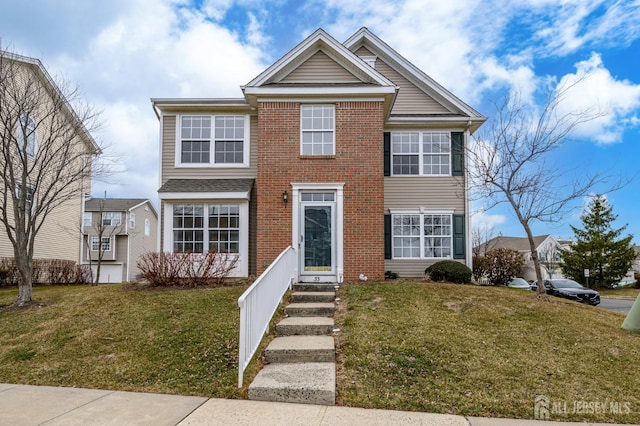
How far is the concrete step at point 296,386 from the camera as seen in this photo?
5211 mm

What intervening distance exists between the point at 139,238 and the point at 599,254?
112 ft

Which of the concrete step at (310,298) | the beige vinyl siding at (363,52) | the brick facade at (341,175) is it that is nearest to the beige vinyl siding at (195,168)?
the brick facade at (341,175)

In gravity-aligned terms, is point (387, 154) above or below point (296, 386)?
above

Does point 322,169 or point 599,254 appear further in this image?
point 599,254

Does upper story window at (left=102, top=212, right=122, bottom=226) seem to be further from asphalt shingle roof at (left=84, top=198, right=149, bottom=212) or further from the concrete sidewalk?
the concrete sidewalk

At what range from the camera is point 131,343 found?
7.15 meters

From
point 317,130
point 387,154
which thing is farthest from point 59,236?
point 387,154

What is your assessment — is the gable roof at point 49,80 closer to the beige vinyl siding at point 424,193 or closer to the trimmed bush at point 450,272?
the beige vinyl siding at point 424,193

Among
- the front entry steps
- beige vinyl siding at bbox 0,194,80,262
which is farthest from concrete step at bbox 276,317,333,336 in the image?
beige vinyl siding at bbox 0,194,80,262

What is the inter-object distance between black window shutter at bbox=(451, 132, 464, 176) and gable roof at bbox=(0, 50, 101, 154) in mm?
10877

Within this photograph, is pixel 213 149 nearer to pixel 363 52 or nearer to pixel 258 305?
pixel 363 52

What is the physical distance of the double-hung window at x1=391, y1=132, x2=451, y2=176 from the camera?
1477 centimetres

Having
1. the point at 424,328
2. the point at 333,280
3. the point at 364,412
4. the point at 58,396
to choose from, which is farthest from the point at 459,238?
the point at 58,396

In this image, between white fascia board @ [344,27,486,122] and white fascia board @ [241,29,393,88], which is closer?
white fascia board @ [241,29,393,88]
